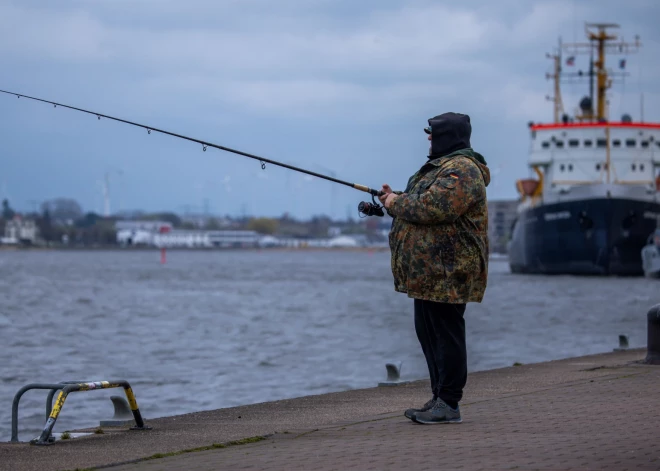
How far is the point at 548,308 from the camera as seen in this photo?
42.0 metres

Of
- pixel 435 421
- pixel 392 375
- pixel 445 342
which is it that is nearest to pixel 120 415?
pixel 435 421

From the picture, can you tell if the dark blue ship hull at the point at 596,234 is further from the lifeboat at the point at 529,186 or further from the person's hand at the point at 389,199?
the person's hand at the point at 389,199

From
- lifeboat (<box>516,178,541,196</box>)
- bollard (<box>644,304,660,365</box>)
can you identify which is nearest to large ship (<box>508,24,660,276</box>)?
lifeboat (<box>516,178,541,196</box>)

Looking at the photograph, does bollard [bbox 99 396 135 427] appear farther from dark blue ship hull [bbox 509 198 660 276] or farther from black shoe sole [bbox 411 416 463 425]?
dark blue ship hull [bbox 509 198 660 276]

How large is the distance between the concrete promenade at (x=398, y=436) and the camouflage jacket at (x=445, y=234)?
86 cm

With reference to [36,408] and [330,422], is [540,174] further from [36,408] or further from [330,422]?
[330,422]

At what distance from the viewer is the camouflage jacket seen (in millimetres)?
7340

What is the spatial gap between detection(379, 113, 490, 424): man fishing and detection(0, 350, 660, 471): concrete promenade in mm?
380

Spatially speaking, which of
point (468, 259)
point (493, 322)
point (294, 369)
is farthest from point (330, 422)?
point (493, 322)

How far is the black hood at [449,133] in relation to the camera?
25.1 feet

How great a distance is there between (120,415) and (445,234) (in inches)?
101

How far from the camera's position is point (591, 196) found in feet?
204

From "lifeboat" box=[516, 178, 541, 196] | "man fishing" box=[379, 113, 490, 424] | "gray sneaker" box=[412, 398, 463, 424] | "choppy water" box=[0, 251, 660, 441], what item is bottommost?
"choppy water" box=[0, 251, 660, 441]

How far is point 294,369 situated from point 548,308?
22.0m
